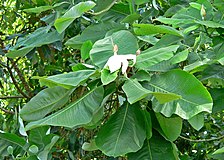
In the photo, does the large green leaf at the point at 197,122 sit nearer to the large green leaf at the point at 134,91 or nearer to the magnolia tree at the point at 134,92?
the magnolia tree at the point at 134,92

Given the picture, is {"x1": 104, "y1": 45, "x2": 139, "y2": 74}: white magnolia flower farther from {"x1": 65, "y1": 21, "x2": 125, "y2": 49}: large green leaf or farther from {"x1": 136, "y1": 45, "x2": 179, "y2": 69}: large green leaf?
{"x1": 65, "y1": 21, "x2": 125, "y2": 49}: large green leaf

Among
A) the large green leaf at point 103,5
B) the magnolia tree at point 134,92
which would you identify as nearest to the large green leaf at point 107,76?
the magnolia tree at point 134,92

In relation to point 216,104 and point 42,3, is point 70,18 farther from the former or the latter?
point 42,3

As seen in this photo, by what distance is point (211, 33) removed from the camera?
3.04 feet

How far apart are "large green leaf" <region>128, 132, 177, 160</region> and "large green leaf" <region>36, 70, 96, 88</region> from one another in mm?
187

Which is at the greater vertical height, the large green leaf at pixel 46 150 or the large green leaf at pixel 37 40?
the large green leaf at pixel 37 40

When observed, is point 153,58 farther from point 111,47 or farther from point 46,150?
point 46,150

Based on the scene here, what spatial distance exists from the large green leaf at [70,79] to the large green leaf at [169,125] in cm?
17

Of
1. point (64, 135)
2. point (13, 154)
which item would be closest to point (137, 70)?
point (13, 154)

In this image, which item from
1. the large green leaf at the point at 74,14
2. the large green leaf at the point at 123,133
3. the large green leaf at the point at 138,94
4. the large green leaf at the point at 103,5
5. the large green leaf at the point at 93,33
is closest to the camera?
the large green leaf at the point at 138,94

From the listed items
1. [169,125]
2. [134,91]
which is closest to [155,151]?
[169,125]

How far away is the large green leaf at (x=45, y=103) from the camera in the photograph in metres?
0.76

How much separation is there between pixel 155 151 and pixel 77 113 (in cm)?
18

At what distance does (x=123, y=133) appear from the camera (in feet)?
2.42
